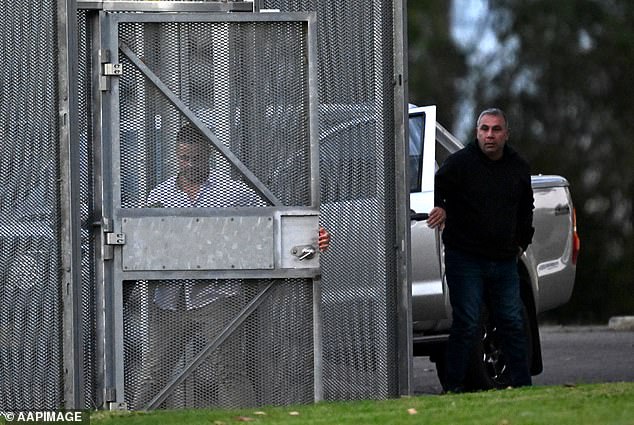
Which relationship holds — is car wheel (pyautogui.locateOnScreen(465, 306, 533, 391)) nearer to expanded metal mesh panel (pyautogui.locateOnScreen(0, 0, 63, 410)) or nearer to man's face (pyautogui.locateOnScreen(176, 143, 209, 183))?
man's face (pyautogui.locateOnScreen(176, 143, 209, 183))

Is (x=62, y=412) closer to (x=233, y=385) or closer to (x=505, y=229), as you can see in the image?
(x=233, y=385)

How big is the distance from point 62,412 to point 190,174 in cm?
148

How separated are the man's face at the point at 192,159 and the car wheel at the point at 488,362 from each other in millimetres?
3128

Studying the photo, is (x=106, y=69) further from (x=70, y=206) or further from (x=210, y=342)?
(x=210, y=342)

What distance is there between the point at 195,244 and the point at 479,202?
8.25 feet

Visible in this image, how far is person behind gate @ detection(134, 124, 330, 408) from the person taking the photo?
10.2 meters

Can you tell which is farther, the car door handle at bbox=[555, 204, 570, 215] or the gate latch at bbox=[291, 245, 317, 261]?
the car door handle at bbox=[555, 204, 570, 215]

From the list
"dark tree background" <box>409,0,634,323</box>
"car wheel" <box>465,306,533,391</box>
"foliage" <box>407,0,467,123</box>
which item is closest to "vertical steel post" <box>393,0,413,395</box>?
"car wheel" <box>465,306,533,391</box>

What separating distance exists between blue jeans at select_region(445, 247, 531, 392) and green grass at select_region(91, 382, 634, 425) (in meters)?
1.52

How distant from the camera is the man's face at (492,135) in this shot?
12.0 meters

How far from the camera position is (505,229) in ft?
39.2

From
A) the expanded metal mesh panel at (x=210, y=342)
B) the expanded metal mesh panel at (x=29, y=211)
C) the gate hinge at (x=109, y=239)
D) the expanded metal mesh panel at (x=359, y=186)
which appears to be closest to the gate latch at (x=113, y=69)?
the expanded metal mesh panel at (x=29, y=211)

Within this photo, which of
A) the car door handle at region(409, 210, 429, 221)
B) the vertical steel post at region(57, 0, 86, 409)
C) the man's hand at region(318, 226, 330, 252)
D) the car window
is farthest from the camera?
the car window

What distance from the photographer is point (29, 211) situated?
33.5ft
